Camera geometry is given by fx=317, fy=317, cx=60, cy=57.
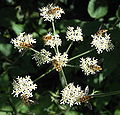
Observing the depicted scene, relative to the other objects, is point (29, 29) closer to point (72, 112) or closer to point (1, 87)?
point (1, 87)

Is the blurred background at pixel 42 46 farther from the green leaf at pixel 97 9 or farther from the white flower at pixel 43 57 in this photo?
the white flower at pixel 43 57

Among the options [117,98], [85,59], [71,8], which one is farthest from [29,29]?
[117,98]

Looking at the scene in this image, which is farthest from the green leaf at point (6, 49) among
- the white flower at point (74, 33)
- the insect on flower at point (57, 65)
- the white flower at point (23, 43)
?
the insect on flower at point (57, 65)

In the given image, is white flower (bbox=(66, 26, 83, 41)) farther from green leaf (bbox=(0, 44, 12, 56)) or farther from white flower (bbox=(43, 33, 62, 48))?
green leaf (bbox=(0, 44, 12, 56))

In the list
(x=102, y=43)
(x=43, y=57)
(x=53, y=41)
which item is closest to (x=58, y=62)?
(x=43, y=57)

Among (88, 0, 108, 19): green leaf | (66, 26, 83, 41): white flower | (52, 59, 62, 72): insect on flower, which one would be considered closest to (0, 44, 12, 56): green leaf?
(66, 26, 83, 41): white flower

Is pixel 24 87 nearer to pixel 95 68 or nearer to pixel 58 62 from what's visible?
pixel 58 62
